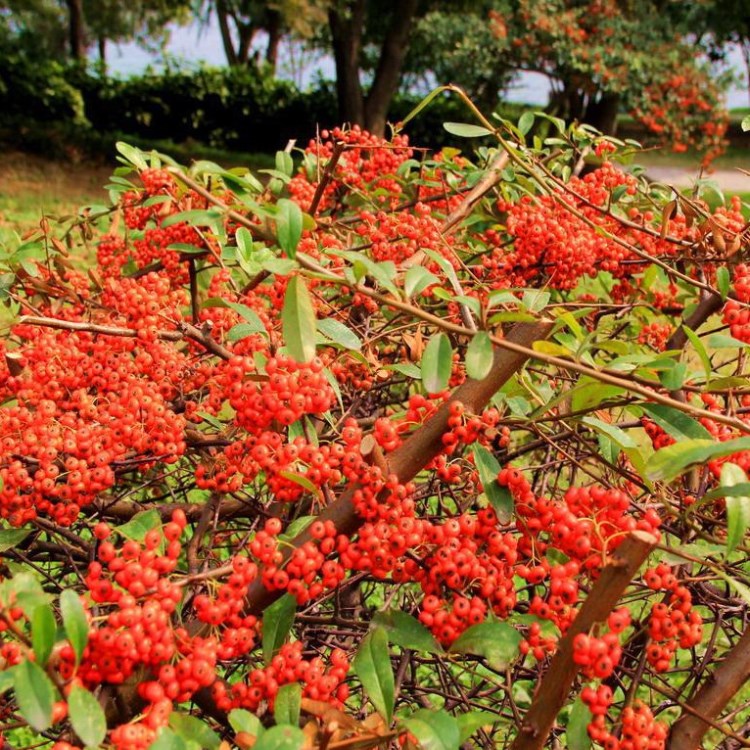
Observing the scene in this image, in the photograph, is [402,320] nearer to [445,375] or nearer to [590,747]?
[445,375]

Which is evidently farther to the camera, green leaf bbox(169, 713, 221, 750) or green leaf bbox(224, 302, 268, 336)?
green leaf bbox(224, 302, 268, 336)

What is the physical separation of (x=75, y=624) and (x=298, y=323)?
45 centimetres

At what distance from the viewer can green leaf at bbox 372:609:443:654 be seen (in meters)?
1.10

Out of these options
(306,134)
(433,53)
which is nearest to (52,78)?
(306,134)

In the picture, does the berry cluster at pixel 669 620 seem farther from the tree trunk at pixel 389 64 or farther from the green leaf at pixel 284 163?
the tree trunk at pixel 389 64

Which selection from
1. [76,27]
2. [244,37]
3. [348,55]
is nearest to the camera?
[348,55]

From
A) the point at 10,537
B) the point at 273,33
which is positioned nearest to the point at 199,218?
the point at 10,537

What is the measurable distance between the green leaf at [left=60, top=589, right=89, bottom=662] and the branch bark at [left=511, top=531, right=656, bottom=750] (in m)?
0.55

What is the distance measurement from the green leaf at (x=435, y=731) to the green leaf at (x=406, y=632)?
0.54ft

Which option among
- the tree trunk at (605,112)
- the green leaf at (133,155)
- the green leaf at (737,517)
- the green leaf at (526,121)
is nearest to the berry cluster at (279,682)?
the green leaf at (737,517)

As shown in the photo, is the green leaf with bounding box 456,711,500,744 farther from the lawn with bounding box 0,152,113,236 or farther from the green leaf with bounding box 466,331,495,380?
the lawn with bounding box 0,152,113,236

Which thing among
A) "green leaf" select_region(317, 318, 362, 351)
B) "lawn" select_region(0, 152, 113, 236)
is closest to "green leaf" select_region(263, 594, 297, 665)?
"green leaf" select_region(317, 318, 362, 351)

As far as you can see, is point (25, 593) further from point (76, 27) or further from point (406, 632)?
point (76, 27)

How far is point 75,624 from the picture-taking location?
33.2 inches
